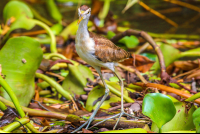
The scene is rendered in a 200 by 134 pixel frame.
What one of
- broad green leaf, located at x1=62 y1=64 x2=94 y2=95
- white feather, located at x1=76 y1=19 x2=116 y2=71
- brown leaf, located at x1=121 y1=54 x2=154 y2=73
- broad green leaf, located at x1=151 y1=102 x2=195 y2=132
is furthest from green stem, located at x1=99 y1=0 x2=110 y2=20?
broad green leaf, located at x1=151 y1=102 x2=195 y2=132

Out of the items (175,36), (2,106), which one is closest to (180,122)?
(2,106)

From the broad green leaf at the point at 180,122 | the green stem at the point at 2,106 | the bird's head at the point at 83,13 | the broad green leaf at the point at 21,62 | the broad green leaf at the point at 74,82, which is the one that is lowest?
the broad green leaf at the point at 180,122

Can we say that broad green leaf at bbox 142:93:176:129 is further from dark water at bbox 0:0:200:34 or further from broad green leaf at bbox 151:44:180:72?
dark water at bbox 0:0:200:34

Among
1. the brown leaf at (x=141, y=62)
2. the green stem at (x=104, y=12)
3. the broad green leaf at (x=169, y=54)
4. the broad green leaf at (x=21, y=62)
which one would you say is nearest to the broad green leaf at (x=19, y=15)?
the broad green leaf at (x=21, y=62)

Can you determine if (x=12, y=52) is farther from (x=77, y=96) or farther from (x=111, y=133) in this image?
(x=111, y=133)

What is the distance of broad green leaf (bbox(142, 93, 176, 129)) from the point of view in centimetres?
142

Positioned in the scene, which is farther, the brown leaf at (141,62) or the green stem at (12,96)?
the brown leaf at (141,62)

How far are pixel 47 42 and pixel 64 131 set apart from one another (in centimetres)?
212

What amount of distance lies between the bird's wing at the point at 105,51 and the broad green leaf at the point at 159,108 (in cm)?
50

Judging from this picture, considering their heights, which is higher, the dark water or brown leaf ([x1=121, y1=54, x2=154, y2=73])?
the dark water

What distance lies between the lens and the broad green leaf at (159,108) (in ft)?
4.65

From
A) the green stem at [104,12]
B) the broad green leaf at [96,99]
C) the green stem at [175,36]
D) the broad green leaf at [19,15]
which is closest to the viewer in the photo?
the broad green leaf at [96,99]

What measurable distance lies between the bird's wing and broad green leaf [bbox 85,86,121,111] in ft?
1.12

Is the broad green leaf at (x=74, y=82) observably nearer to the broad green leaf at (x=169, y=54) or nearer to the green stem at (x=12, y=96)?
the green stem at (x=12, y=96)
